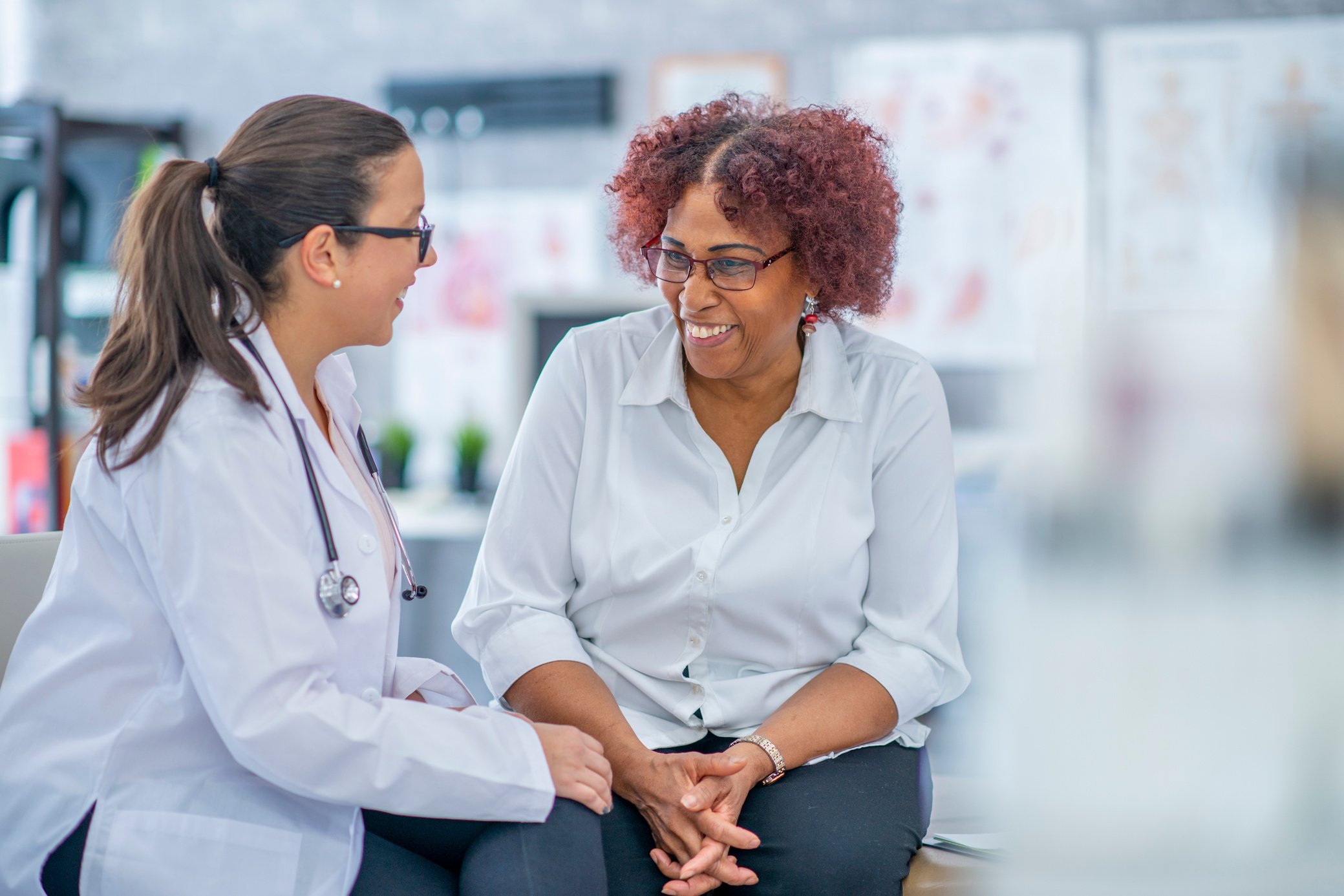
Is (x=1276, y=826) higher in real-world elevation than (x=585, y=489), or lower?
lower

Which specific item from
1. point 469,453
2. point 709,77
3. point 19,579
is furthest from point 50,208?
point 19,579

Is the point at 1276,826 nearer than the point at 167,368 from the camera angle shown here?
Yes

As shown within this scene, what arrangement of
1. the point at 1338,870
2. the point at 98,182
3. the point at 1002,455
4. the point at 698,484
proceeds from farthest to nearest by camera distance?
the point at 98,182 < the point at 1002,455 < the point at 698,484 < the point at 1338,870

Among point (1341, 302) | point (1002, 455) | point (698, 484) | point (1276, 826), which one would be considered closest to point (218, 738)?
point (698, 484)

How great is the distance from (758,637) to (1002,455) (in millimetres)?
1957

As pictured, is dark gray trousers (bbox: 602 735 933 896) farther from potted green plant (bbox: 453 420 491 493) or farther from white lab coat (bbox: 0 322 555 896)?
potted green plant (bbox: 453 420 491 493)

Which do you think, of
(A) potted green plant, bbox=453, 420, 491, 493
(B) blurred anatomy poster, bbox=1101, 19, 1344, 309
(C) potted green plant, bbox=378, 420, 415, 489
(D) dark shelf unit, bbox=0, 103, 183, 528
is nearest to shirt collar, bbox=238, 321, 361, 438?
(A) potted green plant, bbox=453, 420, 491, 493

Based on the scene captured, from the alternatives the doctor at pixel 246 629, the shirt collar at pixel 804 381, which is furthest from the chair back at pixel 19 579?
the shirt collar at pixel 804 381

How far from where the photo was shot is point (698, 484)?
1.48m

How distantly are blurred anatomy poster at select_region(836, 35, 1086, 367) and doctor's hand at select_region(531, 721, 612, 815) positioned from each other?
2412 mm

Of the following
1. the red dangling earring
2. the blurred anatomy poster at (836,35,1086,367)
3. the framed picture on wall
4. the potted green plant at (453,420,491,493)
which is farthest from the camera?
the framed picture on wall

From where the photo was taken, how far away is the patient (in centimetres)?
140

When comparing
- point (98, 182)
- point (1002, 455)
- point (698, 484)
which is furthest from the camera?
point (98, 182)

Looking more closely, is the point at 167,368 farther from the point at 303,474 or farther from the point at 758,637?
the point at 758,637
